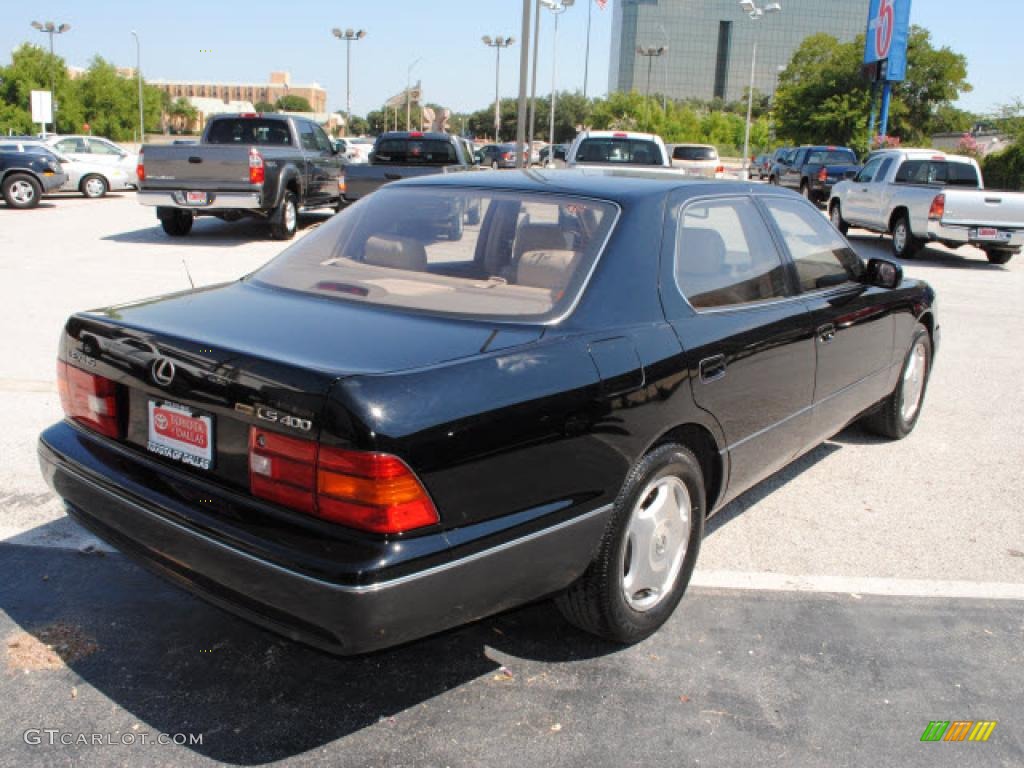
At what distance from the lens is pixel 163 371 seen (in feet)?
9.23

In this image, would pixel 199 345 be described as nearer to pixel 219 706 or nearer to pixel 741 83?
pixel 219 706

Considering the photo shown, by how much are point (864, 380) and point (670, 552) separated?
82.8 inches

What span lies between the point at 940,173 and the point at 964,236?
1.71 m

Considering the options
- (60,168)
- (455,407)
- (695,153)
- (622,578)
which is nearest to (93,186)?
(60,168)

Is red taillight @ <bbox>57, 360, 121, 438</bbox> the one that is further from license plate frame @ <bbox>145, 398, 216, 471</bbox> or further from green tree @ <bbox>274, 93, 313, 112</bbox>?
green tree @ <bbox>274, 93, 313, 112</bbox>

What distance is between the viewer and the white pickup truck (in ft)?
50.2

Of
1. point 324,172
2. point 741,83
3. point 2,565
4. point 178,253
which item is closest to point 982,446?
point 2,565

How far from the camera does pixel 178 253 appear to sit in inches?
544

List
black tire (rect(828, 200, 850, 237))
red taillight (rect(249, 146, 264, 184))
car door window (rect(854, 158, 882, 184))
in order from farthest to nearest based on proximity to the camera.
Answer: black tire (rect(828, 200, 850, 237)) → car door window (rect(854, 158, 882, 184)) → red taillight (rect(249, 146, 264, 184))

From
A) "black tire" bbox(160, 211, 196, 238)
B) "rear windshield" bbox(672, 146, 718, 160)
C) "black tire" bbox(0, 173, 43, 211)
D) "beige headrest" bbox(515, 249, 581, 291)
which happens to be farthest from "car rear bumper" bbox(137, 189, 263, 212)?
"rear windshield" bbox(672, 146, 718, 160)

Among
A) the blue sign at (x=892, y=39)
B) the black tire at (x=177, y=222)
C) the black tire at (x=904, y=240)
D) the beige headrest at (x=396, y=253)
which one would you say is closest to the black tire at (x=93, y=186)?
the black tire at (x=177, y=222)

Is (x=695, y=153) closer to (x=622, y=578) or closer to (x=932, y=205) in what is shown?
(x=932, y=205)

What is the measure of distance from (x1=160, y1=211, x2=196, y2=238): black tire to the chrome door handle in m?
13.8

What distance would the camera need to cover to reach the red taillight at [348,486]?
96.0 inches
